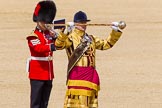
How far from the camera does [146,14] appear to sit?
20.8 m

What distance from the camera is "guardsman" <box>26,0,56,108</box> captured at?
777 centimetres

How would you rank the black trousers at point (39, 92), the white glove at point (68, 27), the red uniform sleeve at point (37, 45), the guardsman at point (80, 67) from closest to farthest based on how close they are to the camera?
1. the white glove at point (68, 27)
2. the guardsman at point (80, 67)
3. the red uniform sleeve at point (37, 45)
4. the black trousers at point (39, 92)

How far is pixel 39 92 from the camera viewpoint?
26.1 ft

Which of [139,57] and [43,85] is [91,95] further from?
[139,57]

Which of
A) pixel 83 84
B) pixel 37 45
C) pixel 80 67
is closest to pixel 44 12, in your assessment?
pixel 37 45

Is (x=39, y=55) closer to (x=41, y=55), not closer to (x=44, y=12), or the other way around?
(x=41, y=55)

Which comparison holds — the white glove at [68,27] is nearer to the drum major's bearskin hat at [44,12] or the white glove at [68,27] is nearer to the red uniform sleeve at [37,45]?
the red uniform sleeve at [37,45]

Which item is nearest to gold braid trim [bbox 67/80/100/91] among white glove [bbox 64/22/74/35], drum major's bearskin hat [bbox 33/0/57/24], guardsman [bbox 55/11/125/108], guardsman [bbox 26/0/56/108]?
guardsman [bbox 55/11/125/108]

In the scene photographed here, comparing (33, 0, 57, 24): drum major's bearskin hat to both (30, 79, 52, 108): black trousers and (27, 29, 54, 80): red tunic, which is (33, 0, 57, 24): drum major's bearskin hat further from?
(30, 79, 52, 108): black trousers

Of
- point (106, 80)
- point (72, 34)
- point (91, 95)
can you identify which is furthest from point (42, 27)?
point (106, 80)

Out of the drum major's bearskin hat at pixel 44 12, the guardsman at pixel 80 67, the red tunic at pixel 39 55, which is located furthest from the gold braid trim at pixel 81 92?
the drum major's bearskin hat at pixel 44 12

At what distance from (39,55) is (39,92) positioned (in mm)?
448

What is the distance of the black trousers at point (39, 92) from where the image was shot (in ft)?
26.1

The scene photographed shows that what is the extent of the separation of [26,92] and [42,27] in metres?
3.00
